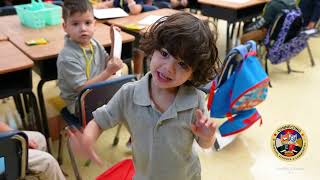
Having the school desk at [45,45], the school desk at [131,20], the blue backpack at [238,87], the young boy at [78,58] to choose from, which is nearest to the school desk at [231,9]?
the school desk at [131,20]

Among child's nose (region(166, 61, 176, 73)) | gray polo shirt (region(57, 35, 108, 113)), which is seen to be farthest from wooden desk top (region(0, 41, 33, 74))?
child's nose (region(166, 61, 176, 73))

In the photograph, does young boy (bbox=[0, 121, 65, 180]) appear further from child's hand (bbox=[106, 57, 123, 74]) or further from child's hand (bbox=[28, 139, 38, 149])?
child's hand (bbox=[106, 57, 123, 74])

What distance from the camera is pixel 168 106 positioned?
0.98 meters

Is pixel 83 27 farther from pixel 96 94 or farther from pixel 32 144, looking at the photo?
pixel 32 144

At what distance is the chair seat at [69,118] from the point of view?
5.74 feet

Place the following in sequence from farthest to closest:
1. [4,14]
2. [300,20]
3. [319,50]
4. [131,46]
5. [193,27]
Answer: [319,50] < [300,20] < [4,14] < [131,46] < [193,27]

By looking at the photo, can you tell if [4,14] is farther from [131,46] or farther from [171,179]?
[171,179]

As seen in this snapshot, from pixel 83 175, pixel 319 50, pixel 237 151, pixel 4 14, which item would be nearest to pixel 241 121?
pixel 237 151

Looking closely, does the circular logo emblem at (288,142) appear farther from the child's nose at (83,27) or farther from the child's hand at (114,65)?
the child's nose at (83,27)

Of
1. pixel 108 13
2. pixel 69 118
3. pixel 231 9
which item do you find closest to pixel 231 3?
pixel 231 9

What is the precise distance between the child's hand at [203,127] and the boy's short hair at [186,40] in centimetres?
14

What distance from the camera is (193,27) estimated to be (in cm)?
86

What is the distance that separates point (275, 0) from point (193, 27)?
8.46ft

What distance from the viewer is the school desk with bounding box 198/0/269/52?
3164 millimetres
